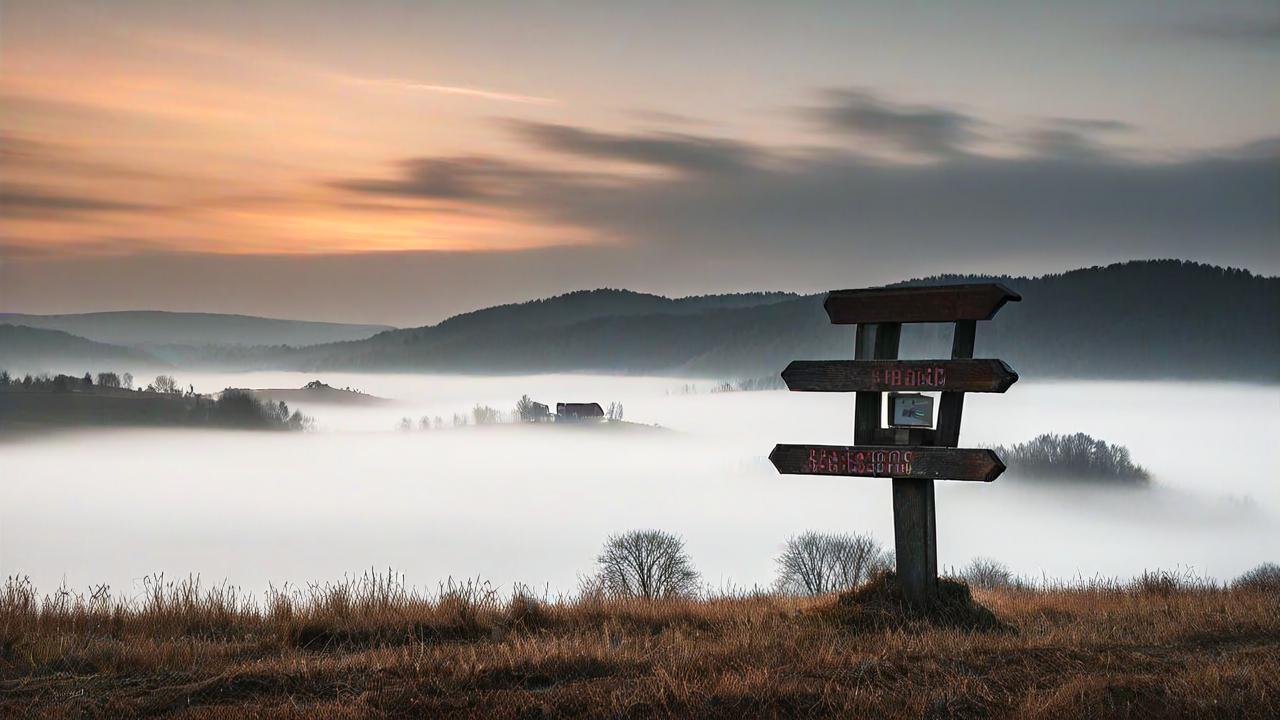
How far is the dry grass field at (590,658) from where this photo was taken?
7.98 metres

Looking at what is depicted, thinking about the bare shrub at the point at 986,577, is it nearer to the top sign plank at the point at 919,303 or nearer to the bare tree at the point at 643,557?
the top sign plank at the point at 919,303

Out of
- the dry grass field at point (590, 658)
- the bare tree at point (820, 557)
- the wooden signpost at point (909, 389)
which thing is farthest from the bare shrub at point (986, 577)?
the bare tree at point (820, 557)

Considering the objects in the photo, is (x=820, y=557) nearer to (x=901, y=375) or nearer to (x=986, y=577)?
(x=986, y=577)

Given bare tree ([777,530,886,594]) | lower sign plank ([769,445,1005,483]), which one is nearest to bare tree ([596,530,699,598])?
bare tree ([777,530,886,594])

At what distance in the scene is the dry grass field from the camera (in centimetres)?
798

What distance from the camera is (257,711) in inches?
302

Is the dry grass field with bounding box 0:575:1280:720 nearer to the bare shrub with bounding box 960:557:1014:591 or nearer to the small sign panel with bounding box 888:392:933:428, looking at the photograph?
the small sign panel with bounding box 888:392:933:428

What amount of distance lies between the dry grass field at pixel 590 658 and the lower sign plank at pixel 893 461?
142 cm

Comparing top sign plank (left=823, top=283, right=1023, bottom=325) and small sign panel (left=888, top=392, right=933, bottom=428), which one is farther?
small sign panel (left=888, top=392, right=933, bottom=428)

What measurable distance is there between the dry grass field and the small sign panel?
6.47ft

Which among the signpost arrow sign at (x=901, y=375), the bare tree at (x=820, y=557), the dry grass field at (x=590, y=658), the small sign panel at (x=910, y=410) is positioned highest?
the signpost arrow sign at (x=901, y=375)

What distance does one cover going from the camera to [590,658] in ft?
29.8

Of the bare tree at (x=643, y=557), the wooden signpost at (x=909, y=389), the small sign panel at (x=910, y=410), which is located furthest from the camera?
the bare tree at (x=643, y=557)

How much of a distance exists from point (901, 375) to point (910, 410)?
1.30ft
